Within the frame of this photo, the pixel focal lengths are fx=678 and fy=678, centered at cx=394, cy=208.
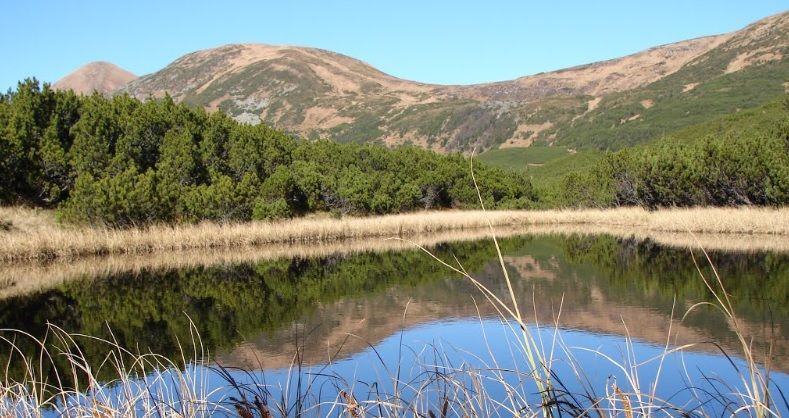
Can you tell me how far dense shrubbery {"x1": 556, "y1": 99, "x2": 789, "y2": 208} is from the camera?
28.3 metres

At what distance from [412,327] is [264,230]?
15.9 metres

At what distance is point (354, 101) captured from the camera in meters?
196

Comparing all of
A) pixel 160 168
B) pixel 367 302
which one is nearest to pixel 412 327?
pixel 367 302

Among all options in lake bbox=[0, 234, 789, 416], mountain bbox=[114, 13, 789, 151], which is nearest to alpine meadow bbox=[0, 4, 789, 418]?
lake bbox=[0, 234, 789, 416]

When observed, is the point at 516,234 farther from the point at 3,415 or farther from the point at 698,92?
the point at 698,92

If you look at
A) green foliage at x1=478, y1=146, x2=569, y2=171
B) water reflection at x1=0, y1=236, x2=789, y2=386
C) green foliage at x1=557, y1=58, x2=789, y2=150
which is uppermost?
green foliage at x1=557, y1=58, x2=789, y2=150

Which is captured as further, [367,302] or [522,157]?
[522,157]

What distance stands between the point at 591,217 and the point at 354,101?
164522 millimetres

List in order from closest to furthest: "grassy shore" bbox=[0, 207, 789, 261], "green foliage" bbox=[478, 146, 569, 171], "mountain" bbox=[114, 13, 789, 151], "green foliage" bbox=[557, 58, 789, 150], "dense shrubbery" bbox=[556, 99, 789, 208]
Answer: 1. "grassy shore" bbox=[0, 207, 789, 261]
2. "dense shrubbery" bbox=[556, 99, 789, 208]
3. "green foliage" bbox=[478, 146, 569, 171]
4. "green foliage" bbox=[557, 58, 789, 150]
5. "mountain" bbox=[114, 13, 789, 151]

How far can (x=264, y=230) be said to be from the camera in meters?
25.0

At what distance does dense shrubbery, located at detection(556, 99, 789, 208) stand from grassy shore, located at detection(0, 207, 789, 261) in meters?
2.44

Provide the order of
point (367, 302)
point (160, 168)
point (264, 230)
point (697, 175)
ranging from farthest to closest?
point (697, 175), point (160, 168), point (264, 230), point (367, 302)

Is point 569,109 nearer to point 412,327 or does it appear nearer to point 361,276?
point 361,276

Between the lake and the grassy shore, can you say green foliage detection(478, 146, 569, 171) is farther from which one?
the lake
